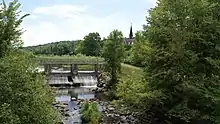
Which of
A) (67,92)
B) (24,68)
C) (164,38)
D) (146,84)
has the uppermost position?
(164,38)

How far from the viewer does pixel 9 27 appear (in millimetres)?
11211

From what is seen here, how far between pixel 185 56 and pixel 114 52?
3070 centimetres

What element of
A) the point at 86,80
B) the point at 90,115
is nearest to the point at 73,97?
the point at 86,80

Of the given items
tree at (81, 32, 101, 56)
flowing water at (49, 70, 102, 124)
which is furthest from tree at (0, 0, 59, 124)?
tree at (81, 32, 101, 56)

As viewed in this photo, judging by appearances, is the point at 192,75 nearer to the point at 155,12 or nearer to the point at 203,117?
the point at 203,117

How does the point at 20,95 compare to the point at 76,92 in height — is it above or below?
above

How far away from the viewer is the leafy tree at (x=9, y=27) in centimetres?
1104

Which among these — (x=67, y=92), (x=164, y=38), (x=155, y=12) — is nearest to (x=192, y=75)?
(x=164, y=38)

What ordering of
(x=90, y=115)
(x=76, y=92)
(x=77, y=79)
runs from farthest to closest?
(x=77, y=79)
(x=76, y=92)
(x=90, y=115)

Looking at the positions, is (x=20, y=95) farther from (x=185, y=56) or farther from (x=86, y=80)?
(x=86, y=80)

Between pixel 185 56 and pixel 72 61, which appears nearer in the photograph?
pixel 185 56

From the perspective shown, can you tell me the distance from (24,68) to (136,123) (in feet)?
46.3

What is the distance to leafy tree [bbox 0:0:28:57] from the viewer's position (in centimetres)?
1104

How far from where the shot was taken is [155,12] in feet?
66.9
